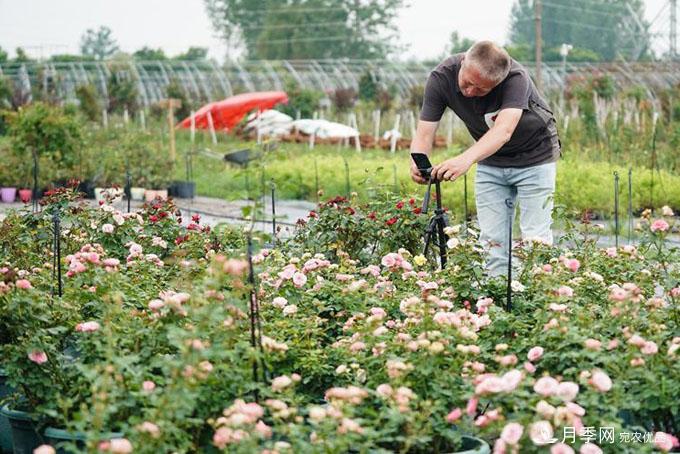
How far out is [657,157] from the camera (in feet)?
39.9

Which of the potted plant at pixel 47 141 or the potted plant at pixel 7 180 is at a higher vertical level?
the potted plant at pixel 47 141

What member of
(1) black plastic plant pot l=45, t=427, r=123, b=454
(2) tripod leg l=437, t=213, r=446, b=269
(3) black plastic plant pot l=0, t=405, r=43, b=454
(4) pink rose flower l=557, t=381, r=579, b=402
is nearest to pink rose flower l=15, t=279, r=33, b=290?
(3) black plastic plant pot l=0, t=405, r=43, b=454

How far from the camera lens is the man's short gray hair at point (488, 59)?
13.8 feet

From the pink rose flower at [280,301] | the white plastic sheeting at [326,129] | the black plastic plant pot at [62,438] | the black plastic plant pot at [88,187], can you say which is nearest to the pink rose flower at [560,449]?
the black plastic plant pot at [62,438]

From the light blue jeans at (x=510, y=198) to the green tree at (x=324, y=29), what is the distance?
149 ft

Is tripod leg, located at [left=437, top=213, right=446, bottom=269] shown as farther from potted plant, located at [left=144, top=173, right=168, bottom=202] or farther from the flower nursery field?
potted plant, located at [left=144, top=173, right=168, bottom=202]

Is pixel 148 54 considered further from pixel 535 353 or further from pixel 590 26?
pixel 535 353

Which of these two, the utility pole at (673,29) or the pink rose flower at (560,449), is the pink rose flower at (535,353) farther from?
the utility pole at (673,29)

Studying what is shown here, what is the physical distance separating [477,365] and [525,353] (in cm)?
48

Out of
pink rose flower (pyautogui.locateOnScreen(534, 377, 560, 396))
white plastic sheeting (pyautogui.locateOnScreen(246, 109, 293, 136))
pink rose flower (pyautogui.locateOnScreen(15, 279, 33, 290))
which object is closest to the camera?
pink rose flower (pyautogui.locateOnScreen(534, 377, 560, 396))

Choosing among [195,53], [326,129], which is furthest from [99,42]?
[326,129]

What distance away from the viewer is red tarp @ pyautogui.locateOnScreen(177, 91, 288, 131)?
23.8m

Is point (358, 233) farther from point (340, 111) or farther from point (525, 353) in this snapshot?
point (340, 111)

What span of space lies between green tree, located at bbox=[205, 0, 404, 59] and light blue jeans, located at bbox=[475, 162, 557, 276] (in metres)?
45.5
